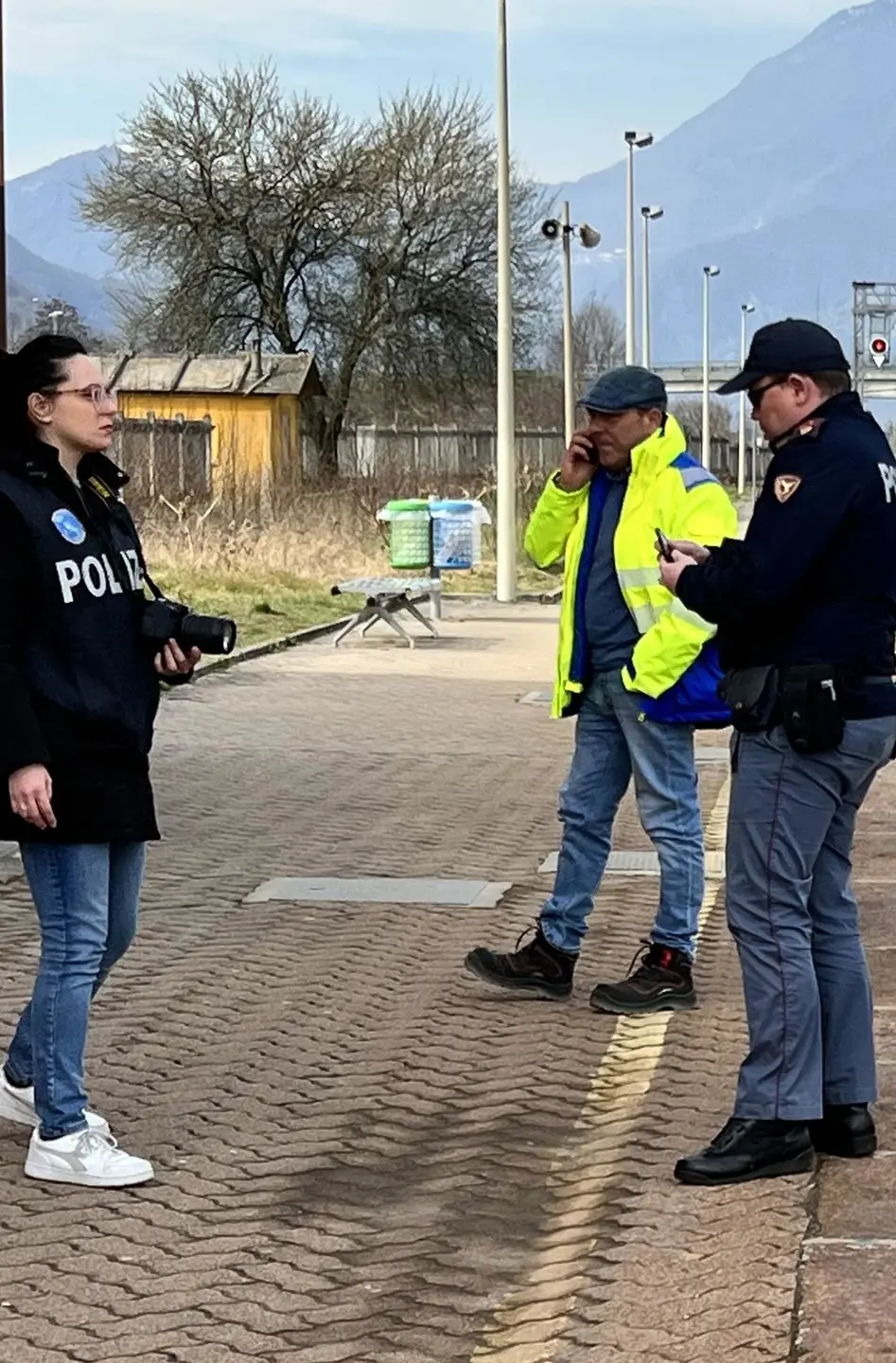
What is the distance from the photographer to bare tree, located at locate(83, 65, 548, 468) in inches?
2146

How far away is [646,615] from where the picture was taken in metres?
7.07

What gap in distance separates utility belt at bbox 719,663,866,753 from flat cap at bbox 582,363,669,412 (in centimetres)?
191

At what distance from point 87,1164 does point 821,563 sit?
219cm

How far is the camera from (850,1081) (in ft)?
17.8

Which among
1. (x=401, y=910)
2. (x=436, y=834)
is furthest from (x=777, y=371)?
(x=436, y=834)

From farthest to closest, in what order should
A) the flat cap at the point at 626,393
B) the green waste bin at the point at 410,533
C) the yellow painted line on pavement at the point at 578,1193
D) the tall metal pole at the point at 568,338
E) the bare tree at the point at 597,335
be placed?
the bare tree at the point at 597,335 < the tall metal pole at the point at 568,338 < the green waste bin at the point at 410,533 < the flat cap at the point at 626,393 < the yellow painted line on pavement at the point at 578,1193

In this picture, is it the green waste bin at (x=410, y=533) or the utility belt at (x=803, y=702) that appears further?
the green waste bin at (x=410, y=533)

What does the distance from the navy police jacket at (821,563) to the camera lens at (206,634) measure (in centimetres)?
107

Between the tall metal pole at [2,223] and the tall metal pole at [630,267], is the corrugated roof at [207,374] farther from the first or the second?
the tall metal pole at [2,223]

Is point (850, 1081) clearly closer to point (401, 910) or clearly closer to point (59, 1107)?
point (59, 1107)

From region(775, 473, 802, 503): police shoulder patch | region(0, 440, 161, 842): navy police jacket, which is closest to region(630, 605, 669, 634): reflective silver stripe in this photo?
region(775, 473, 802, 503): police shoulder patch

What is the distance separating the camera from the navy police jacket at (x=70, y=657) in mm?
5199

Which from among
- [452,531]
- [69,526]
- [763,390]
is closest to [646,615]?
[763,390]

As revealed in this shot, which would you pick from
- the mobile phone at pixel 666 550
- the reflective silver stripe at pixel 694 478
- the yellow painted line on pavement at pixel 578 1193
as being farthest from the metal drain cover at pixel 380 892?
the mobile phone at pixel 666 550
